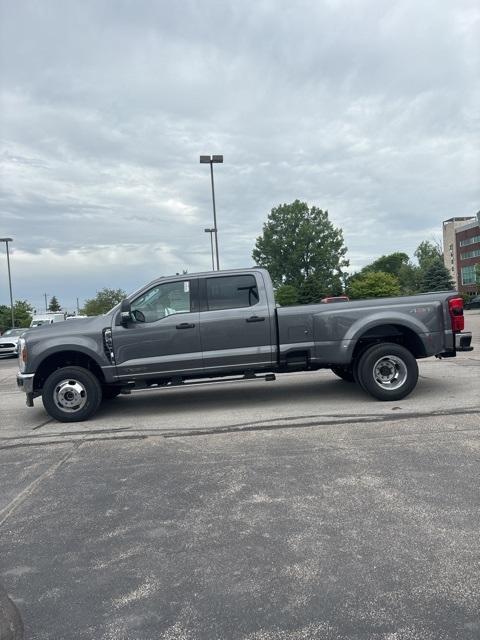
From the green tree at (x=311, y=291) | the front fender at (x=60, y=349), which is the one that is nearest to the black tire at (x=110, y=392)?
the front fender at (x=60, y=349)

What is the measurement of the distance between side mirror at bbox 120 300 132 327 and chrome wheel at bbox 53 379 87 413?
1.08 meters

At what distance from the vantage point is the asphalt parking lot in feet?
8.40

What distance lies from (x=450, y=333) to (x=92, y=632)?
6405 millimetres

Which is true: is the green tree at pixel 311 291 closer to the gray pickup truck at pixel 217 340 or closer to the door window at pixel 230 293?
the gray pickup truck at pixel 217 340

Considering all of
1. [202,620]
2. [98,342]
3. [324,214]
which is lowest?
[202,620]

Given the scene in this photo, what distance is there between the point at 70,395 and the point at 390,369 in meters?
4.71

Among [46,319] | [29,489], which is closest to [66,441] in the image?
[29,489]

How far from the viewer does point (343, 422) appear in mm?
6359

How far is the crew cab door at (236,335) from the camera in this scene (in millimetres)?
7371

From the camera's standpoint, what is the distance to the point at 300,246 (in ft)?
242

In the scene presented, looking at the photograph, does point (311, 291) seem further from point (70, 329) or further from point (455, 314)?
point (70, 329)

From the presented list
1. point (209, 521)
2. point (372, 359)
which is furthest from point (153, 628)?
point (372, 359)

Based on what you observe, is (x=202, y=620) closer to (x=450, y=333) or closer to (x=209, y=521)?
(x=209, y=521)

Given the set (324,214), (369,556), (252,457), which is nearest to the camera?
(369,556)
